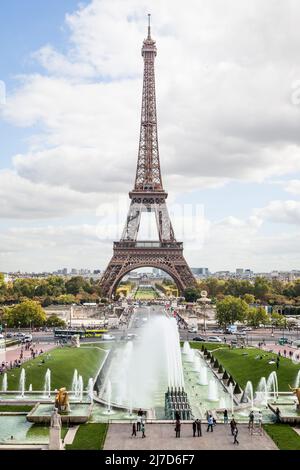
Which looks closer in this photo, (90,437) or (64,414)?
(90,437)

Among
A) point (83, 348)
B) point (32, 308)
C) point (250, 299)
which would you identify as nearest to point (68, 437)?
point (83, 348)

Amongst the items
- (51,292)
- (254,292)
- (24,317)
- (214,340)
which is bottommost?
(214,340)

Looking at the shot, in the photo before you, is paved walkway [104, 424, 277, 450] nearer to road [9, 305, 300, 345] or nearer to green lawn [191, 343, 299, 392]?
green lawn [191, 343, 299, 392]

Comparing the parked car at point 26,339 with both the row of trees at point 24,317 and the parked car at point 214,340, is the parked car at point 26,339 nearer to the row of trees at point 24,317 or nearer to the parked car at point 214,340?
the row of trees at point 24,317

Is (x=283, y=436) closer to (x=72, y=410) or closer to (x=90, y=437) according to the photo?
(x=90, y=437)

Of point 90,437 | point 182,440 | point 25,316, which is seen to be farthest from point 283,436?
point 25,316
